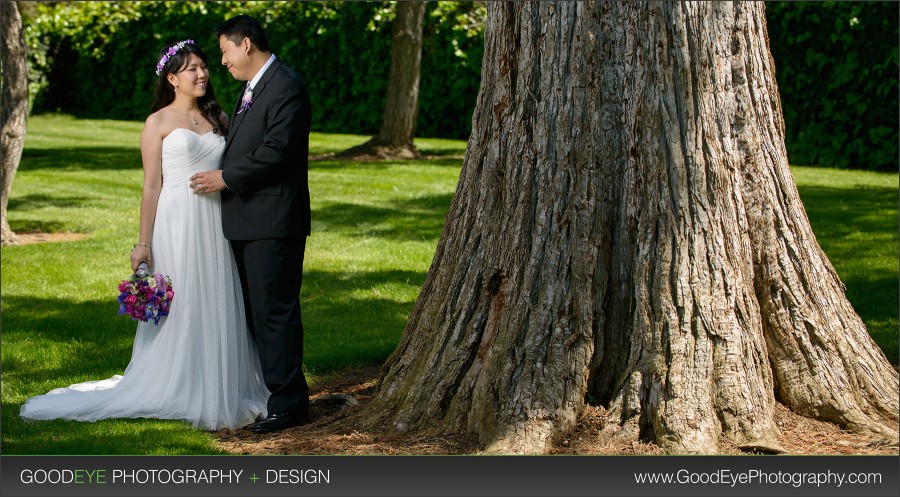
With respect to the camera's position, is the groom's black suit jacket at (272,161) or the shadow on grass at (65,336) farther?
the shadow on grass at (65,336)

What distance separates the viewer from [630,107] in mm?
4684

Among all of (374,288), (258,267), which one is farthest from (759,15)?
(374,288)

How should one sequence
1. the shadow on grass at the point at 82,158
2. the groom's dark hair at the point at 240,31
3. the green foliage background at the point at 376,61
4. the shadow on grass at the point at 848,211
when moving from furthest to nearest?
the shadow on grass at the point at 82,158, the green foliage background at the point at 376,61, the shadow on grass at the point at 848,211, the groom's dark hair at the point at 240,31

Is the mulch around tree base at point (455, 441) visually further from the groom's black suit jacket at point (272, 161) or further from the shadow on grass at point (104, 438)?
the groom's black suit jacket at point (272, 161)

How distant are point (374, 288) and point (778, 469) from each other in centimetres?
476

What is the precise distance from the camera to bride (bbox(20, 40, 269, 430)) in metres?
5.45

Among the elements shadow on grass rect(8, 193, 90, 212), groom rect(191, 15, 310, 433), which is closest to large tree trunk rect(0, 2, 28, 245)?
shadow on grass rect(8, 193, 90, 212)

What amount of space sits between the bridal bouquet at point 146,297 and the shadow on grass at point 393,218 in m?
5.30

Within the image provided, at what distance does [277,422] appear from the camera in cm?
524

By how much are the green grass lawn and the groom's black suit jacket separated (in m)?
1.15

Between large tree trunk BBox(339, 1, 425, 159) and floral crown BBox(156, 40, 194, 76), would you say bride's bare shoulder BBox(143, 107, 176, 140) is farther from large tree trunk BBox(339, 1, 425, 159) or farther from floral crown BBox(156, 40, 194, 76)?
large tree trunk BBox(339, 1, 425, 159)

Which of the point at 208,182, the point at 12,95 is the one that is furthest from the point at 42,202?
the point at 208,182

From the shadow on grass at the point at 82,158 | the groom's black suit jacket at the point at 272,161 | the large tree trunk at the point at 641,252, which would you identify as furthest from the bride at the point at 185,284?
the shadow on grass at the point at 82,158

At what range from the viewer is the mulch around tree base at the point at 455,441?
182 inches
